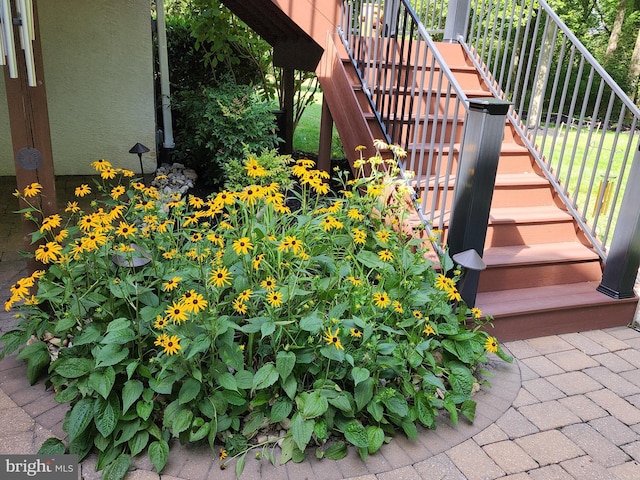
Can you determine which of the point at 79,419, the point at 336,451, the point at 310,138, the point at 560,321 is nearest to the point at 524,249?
the point at 560,321

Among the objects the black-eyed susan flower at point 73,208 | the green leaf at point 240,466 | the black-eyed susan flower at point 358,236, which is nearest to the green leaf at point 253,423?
the green leaf at point 240,466

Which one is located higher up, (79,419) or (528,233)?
(528,233)

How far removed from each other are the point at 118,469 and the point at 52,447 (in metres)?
0.29

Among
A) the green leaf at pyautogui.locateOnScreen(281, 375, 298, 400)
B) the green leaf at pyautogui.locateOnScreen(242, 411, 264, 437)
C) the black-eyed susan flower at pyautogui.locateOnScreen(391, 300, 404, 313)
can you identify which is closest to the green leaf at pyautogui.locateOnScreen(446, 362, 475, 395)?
the black-eyed susan flower at pyautogui.locateOnScreen(391, 300, 404, 313)

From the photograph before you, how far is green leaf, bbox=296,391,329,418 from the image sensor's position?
196 cm

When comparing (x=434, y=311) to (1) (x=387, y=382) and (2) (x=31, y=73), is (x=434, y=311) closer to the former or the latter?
(1) (x=387, y=382)

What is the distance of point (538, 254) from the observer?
3.24 meters

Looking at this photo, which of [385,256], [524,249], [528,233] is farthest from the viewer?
[528,233]

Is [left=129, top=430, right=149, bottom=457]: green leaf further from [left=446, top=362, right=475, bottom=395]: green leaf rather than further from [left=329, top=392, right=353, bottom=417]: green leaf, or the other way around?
[left=446, top=362, right=475, bottom=395]: green leaf

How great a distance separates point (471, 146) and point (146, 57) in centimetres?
408

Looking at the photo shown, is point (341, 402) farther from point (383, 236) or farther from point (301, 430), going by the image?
point (383, 236)

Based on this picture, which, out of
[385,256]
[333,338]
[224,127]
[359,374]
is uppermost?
[224,127]

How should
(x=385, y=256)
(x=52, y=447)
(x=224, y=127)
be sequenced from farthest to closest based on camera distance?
(x=224, y=127), (x=385, y=256), (x=52, y=447)

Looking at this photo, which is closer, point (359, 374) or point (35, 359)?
point (359, 374)
